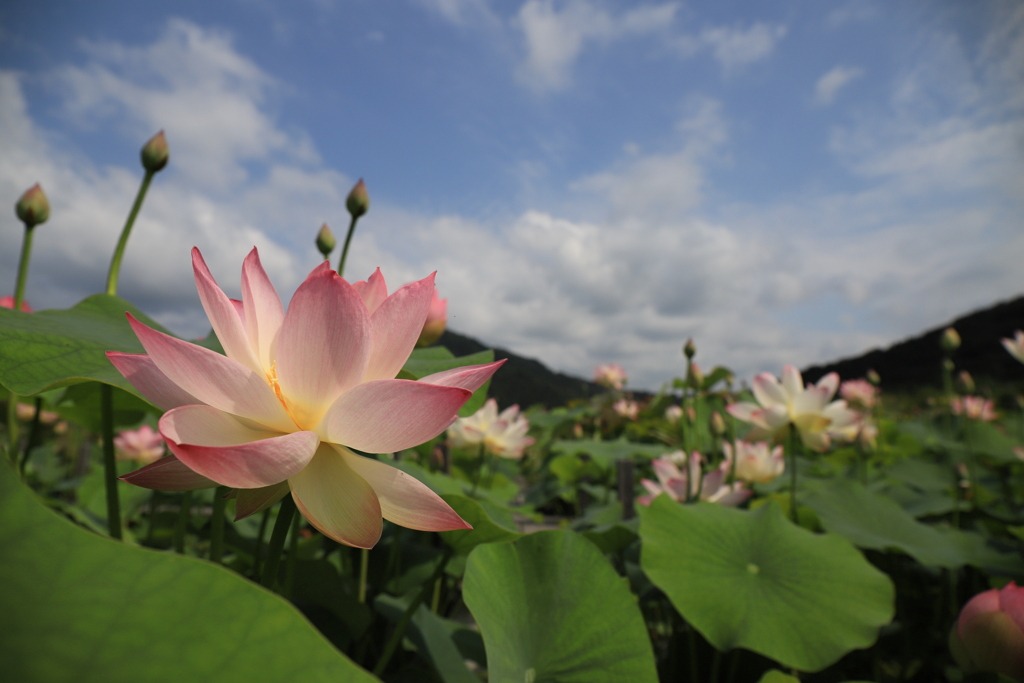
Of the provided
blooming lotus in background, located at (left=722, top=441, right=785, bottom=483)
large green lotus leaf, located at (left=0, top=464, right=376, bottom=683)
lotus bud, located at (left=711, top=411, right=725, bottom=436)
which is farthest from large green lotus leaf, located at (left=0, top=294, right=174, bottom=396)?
blooming lotus in background, located at (left=722, top=441, right=785, bottom=483)

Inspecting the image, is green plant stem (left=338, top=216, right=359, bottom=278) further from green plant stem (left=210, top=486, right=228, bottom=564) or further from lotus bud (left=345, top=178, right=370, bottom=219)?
green plant stem (left=210, top=486, right=228, bottom=564)

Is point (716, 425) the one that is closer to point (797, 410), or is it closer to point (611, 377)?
point (797, 410)

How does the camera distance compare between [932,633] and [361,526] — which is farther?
[932,633]

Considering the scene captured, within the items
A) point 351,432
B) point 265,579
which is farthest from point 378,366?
point 265,579

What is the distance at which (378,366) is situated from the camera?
1.41 feet

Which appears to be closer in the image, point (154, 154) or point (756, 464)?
point (154, 154)

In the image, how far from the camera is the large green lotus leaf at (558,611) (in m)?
0.60

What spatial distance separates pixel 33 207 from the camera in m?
0.81

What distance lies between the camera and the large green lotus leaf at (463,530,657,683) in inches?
23.5

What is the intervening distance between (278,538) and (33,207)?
771 mm

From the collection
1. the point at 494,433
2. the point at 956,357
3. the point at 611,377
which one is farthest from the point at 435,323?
the point at 956,357

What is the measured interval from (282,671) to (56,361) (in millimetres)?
470

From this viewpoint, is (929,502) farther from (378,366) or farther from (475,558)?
(378,366)

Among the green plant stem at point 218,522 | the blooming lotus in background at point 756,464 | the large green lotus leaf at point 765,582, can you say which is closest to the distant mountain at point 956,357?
the blooming lotus in background at point 756,464
